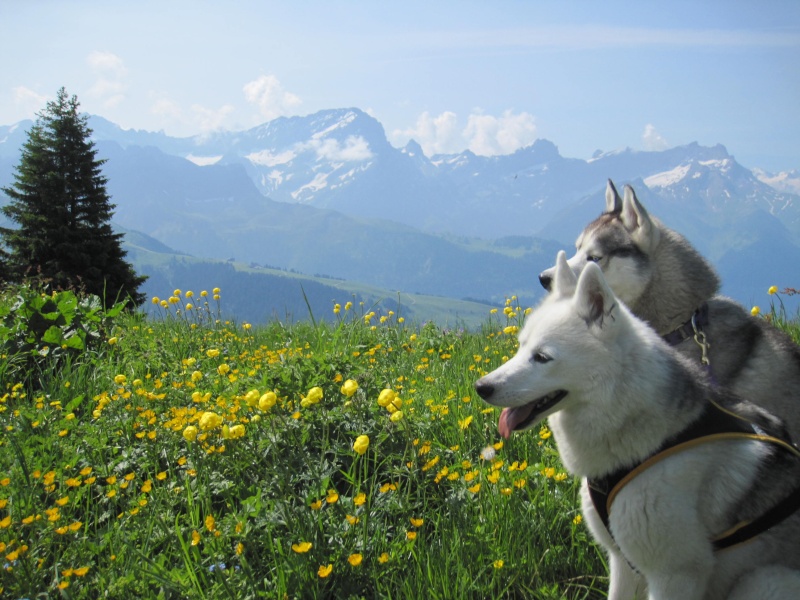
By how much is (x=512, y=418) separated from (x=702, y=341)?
202 centimetres

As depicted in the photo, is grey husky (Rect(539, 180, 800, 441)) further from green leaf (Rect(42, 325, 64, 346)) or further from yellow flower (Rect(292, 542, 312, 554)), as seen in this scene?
green leaf (Rect(42, 325, 64, 346))

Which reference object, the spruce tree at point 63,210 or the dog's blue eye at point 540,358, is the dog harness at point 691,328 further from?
the spruce tree at point 63,210

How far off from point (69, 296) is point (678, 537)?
6.90 m

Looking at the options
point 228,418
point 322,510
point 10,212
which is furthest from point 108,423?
point 10,212

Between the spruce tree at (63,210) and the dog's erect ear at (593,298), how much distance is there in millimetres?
43333

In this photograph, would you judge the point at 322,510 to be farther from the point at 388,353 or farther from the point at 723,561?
the point at 388,353

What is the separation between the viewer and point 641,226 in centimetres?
473

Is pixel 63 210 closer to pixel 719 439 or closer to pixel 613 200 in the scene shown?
pixel 613 200

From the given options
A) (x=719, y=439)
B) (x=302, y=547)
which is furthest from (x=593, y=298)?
(x=302, y=547)

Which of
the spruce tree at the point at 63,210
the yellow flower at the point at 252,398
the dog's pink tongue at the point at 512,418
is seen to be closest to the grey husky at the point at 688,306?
the dog's pink tongue at the point at 512,418

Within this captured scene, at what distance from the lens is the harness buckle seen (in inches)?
153

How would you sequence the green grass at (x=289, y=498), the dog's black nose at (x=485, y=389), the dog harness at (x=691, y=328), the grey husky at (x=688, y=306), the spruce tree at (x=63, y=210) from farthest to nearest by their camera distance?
the spruce tree at (x=63, y=210), the dog harness at (x=691, y=328), the grey husky at (x=688, y=306), the green grass at (x=289, y=498), the dog's black nose at (x=485, y=389)

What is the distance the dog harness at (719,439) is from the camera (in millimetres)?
2463

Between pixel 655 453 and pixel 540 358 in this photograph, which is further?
pixel 540 358
